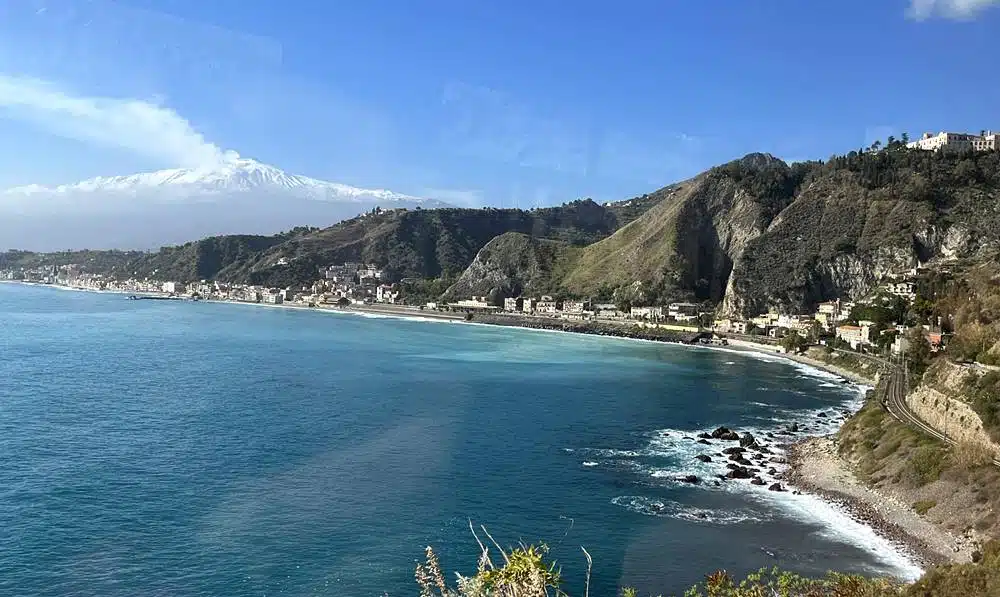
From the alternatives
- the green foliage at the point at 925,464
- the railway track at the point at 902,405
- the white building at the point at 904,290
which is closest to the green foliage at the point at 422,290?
the white building at the point at 904,290

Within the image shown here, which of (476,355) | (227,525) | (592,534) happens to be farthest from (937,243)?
(227,525)

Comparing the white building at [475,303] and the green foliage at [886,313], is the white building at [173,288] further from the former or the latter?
the green foliage at [886,313]

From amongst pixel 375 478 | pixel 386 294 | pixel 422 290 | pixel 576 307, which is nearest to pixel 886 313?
pixel 576 307

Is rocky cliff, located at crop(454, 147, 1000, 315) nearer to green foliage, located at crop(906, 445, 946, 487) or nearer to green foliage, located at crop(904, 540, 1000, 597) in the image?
green foliage, located at crop(906, 445, 946, 487)

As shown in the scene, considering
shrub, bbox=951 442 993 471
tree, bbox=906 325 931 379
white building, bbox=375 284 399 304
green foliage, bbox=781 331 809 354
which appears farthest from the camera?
white building, bbox=375 284 399 304

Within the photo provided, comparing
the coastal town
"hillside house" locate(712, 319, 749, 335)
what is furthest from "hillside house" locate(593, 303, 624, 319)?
"hillside house" locate(712, 319, 749, 335)

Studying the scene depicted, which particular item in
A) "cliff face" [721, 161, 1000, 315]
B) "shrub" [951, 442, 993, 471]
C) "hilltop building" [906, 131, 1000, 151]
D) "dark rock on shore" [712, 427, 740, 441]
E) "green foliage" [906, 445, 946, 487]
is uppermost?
"hilltop building" [906, 131, 1000, 151]
